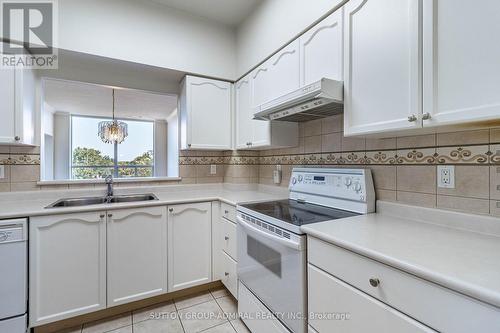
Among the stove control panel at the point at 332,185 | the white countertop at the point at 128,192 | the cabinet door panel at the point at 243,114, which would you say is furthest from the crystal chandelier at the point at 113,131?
the stove control panel at the point at 332,185

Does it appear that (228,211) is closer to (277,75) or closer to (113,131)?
(277,75)

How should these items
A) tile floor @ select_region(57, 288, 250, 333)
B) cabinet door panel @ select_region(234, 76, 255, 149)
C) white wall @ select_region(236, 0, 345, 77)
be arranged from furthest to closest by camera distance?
cabinet door panel @ select_region(234, 76, 255, 149) < tile floor @ select_region(57, 288, 250, 333) < white wall @ select_region(236, 0, 345, 77)

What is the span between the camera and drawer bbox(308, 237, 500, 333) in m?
0.62

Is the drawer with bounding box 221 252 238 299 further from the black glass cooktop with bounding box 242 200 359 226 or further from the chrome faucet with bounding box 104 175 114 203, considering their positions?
the chrome faucet with bounding box 104 175 114 203

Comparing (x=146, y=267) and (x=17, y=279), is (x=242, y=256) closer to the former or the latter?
(x=146, y=267)

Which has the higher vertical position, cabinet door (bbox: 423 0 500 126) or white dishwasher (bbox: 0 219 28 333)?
cabinet door (bbox: 423 0 500 126)

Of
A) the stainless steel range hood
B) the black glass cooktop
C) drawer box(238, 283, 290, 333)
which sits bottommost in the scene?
drawer box(238, 283, 290, 333)

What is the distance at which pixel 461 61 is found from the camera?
879 millimetres

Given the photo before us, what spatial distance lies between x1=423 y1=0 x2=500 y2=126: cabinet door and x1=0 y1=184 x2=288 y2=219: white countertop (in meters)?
1.38

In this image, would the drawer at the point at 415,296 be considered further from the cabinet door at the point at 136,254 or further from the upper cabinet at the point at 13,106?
→ the upper cabinet at the point at 13,106

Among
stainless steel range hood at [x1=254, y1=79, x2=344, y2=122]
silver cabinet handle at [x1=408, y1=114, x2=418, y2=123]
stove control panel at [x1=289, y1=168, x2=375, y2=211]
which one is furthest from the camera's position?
stove control panel at [x1=289, y1=168, x2=375, y2=211]

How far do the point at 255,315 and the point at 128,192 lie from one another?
5.41 ft

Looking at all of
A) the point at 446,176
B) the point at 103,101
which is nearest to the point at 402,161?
the point at 446,176

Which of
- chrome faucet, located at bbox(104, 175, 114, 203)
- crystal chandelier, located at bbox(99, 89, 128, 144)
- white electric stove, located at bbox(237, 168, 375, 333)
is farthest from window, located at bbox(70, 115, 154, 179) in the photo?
white electric stove, located at bbox(237, 168, 375, 333)
